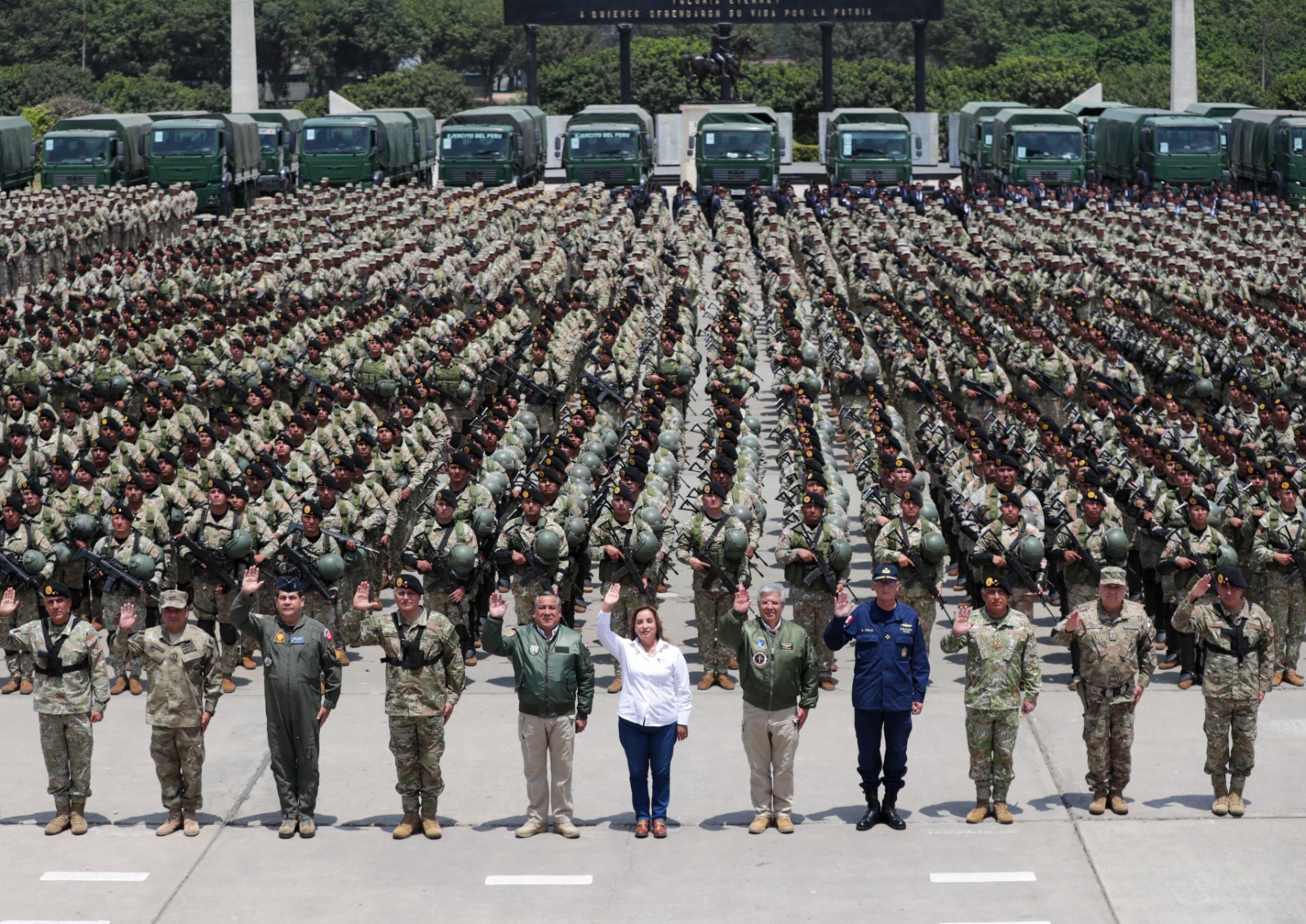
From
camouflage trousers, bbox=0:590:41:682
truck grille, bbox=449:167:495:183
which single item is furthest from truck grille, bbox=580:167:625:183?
camouflage trousers, bbox=0:590:41:682

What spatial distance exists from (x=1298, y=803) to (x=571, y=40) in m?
97.8

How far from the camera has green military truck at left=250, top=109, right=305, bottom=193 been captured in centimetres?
5425

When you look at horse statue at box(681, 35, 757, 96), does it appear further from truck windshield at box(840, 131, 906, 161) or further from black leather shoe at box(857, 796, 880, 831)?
black leather shoe at box(857, 796, 880, 831)

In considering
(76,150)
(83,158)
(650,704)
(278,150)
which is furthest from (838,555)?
(278,150)

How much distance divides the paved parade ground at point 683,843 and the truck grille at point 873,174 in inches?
1418

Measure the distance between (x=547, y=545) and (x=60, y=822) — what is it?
377 centimetres

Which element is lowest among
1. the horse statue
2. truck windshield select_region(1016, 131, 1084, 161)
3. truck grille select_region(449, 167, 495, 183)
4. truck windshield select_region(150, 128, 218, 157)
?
truck grille select_region(449, 167, 495, 183)

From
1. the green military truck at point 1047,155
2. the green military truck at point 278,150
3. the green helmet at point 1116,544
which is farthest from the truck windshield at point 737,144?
the green helmet at point 1116,544

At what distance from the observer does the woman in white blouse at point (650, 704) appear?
33.1 ft

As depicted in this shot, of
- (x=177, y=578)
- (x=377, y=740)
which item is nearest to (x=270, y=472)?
(x=177, y=578)

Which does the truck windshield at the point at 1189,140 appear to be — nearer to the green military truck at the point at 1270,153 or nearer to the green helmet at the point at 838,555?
the green military truck at the point at 1270,153

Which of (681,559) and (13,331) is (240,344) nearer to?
(13,331)

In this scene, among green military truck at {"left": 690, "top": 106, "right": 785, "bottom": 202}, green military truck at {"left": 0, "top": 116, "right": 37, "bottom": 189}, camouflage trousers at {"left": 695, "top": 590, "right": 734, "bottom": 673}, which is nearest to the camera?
camouflage trousers at {"left": 695, "top": 590, "right": 734, "bottom": 673}

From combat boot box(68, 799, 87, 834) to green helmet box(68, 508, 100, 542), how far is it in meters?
3.73
